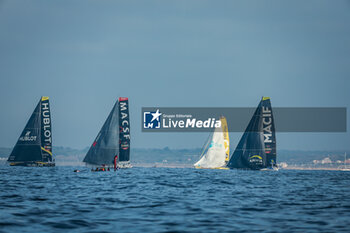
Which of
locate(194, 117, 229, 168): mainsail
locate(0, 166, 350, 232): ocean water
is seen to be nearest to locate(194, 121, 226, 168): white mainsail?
locate(194, 117, 229, 168): mainsail

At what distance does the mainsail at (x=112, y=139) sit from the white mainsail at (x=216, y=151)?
26.4 meters

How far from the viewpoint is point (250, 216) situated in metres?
28.5

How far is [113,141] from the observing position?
109 m

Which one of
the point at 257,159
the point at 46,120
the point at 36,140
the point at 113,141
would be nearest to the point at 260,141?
the point at 257,159

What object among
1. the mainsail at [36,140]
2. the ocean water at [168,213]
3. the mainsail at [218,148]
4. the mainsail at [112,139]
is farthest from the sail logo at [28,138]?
the ocean water at [168,213]

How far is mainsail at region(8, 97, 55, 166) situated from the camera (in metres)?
112

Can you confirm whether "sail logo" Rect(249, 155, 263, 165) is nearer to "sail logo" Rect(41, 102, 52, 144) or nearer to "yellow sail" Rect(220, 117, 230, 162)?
"yellow sail" Rect(220, 117, 230, 162)

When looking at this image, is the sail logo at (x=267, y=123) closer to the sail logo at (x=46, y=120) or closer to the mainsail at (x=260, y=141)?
the mainsail at (x=260, y=141)

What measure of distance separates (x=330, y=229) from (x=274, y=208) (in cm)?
857

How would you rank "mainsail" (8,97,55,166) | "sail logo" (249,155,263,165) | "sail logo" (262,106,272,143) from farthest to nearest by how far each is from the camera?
1. "mainsail" (8,97,55,166)
2. "sail logo" (249,155,263,165)
3. "sail logo" (262,106,272,143)

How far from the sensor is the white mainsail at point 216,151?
127500 millimetres

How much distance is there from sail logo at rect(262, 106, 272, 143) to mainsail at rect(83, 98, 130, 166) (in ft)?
99.6

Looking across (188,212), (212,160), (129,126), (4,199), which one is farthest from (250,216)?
(212,160)

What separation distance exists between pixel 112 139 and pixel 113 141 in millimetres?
531
